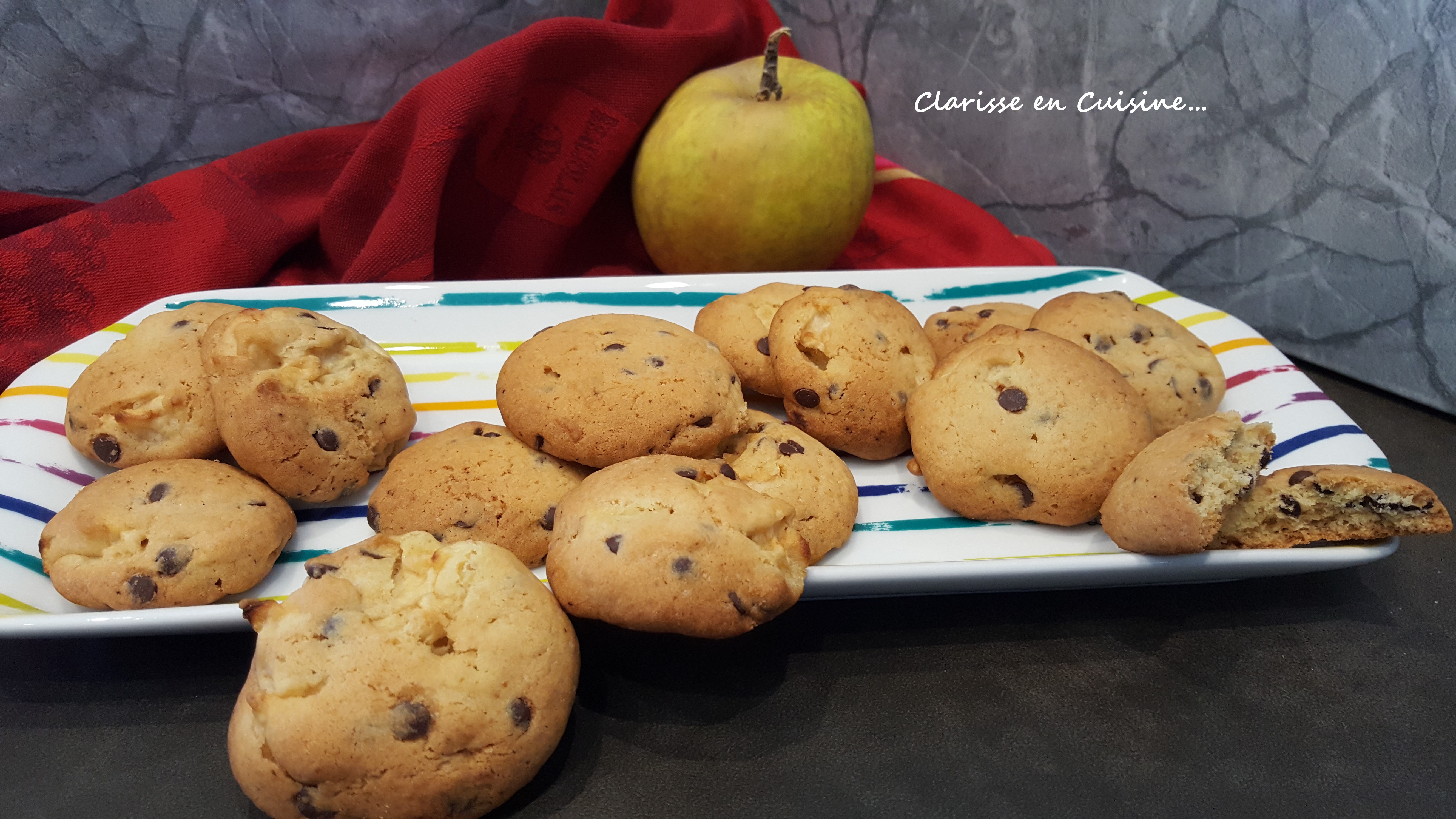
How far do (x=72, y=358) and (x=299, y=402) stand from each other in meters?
0.52

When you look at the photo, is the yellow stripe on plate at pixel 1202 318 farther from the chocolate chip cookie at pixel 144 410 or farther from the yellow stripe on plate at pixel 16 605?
the yellow stripe on plate at pixel 16 605

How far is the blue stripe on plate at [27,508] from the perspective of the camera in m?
1.03

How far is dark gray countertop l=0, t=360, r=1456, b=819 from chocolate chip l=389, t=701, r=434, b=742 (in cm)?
12

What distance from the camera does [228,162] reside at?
1731mm

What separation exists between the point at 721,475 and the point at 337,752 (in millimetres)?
444

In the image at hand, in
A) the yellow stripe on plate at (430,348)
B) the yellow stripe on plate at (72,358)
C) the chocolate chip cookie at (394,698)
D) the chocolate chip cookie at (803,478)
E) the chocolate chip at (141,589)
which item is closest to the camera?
the chocolate chip cookie at (394,698)

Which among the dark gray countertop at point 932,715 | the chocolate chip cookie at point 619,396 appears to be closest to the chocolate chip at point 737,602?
→ the dark gray countertop at point 932,715

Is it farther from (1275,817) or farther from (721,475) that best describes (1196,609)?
(721,475)

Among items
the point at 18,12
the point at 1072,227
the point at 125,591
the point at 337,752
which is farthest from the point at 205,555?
the point at 1072,227

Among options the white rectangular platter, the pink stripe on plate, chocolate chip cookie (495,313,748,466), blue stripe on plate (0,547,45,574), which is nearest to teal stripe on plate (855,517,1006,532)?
the white rectangular platter

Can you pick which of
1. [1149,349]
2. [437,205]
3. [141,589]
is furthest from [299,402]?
[1149,349]

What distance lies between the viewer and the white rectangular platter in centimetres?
92

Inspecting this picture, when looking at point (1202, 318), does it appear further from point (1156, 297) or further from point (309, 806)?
point (309, 806)

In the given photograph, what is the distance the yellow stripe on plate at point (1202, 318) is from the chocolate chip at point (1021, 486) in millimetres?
619
